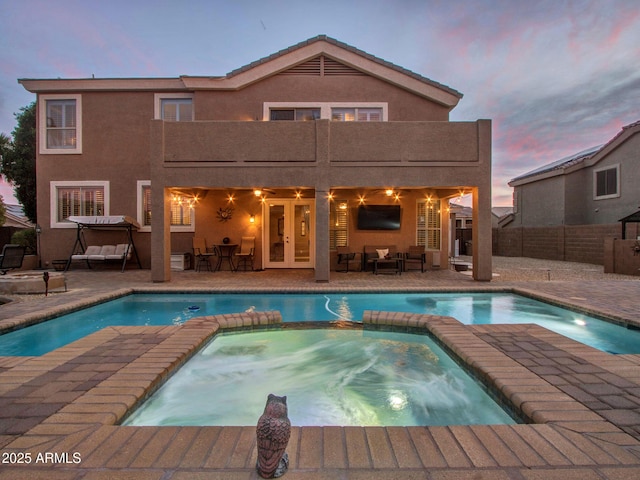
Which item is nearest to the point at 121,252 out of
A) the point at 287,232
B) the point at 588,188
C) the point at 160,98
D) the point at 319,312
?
the point at 160,98

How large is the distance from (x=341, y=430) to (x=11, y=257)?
41.9 ft

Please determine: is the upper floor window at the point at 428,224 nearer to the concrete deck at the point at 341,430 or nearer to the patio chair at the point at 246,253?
the patio chair at the point at 246,253

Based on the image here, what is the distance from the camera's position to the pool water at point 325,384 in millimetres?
3238

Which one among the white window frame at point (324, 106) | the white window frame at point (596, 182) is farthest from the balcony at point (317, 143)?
the white window frame at point (596, 182)

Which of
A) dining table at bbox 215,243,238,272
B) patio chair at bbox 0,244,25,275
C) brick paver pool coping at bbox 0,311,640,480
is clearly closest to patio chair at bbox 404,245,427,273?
dining table at bbox 215,243,238,272

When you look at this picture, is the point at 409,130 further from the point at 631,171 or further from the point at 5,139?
the point at 5,139

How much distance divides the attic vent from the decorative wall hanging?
5361 millimetres

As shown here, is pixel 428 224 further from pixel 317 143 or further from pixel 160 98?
pixel 160 98

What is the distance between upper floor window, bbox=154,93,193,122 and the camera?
12.9 m

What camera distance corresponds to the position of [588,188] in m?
19.8

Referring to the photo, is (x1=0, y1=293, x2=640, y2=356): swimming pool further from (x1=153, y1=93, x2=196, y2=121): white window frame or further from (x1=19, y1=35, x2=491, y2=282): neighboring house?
(x1=153, y1=93, x2=196, y2=121): white window frame

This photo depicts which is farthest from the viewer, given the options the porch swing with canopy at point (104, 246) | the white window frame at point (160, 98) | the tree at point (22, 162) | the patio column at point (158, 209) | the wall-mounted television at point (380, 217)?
the tree at point (22, 162)

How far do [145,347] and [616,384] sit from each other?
14.9 feet

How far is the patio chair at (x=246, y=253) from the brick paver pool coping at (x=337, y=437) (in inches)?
362
